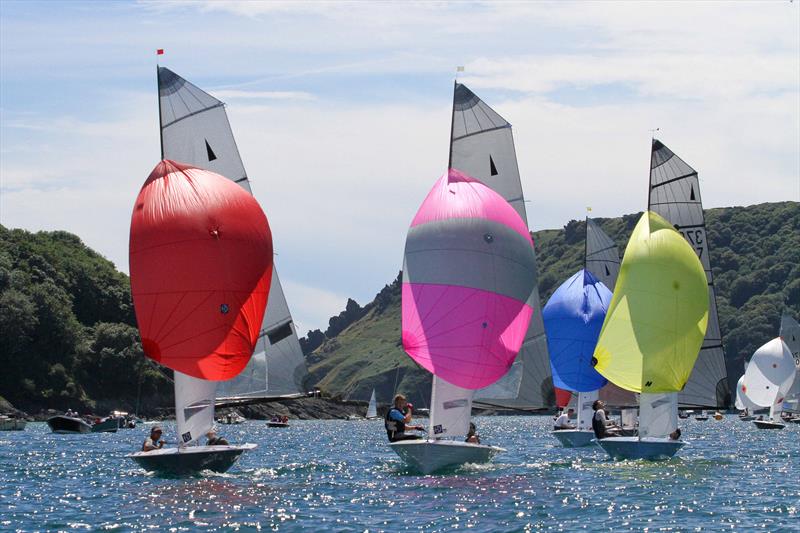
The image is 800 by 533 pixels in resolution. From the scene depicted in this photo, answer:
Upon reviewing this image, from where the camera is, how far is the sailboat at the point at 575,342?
56500mm

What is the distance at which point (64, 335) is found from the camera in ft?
379

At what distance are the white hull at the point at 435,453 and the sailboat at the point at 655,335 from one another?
787 cm

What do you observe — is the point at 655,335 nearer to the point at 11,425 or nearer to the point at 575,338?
the point at 575,338

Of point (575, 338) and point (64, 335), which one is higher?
point (64, 335)

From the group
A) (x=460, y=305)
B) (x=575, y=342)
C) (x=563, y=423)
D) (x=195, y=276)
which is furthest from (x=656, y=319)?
(x=563, y=423)

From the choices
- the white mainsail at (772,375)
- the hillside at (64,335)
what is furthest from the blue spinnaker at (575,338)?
the hillside at (64,335)

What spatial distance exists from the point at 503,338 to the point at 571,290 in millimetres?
20128

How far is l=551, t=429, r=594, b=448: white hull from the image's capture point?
56.8m

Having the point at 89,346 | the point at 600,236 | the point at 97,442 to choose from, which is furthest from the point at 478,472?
the point at 89,346

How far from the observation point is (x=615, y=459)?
45.2 m

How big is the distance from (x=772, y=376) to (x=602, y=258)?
4168cm

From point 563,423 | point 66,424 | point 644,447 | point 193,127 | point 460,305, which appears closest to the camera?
point 460,305

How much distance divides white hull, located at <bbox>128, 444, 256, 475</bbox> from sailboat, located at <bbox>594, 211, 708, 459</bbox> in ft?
46.0

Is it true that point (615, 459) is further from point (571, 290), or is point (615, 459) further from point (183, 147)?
point (183, 147)
